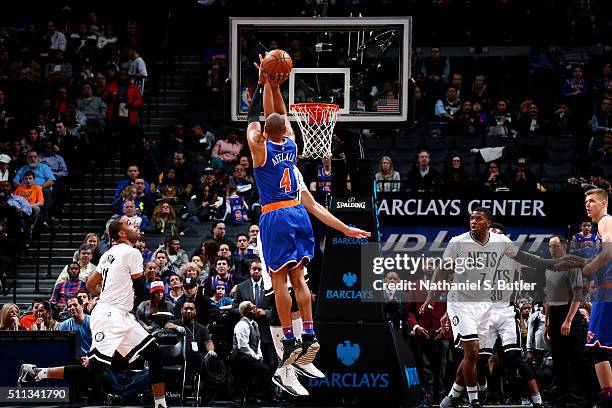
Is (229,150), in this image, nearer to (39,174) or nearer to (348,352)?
(39,174)

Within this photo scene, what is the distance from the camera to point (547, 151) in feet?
64.8

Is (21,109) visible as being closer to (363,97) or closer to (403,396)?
(363,97)

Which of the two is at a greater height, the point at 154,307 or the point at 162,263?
the point at 162,263

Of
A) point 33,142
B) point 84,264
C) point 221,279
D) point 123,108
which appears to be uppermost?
point 123,108

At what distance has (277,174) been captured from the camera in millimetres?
10195

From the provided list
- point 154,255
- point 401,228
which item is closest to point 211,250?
point 154,255

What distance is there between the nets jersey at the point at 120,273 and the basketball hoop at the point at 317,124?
7.49ft

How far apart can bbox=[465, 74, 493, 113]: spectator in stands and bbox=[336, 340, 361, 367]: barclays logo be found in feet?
30.0

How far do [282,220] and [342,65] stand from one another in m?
3.67

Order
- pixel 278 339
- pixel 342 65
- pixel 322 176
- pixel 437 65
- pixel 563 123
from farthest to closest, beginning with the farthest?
pixel 437 65 → pixel 563 123 → pixel 322 176 → pixel 342 65 → pixel 278 339

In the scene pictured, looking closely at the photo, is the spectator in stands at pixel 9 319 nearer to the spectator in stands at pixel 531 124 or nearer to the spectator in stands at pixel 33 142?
the spectator in stands at pixel 33 142

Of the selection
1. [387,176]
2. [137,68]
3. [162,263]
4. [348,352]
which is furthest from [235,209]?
[348,352]

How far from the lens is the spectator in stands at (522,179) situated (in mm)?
17984

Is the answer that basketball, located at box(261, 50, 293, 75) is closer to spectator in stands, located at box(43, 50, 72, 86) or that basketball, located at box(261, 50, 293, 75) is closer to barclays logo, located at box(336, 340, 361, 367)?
barclays logo, located at box(336, 340, 361, 367)
